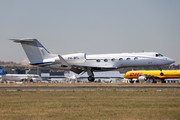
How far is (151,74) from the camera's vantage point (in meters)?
67.0

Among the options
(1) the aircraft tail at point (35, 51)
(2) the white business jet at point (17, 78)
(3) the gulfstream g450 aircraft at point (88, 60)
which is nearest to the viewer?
(3) the gulfstream g450 aircraft at point (88, 60)

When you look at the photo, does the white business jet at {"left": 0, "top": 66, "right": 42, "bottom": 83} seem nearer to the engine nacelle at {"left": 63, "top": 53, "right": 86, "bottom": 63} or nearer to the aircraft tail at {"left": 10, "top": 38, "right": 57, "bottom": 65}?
the aircraft tail at {"left": 10, "top": 38, "right": 57, "bottom": 65}

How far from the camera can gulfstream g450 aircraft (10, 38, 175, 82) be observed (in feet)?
138

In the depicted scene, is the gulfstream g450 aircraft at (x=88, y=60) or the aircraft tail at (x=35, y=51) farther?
the aircraft tail at (x=35, y=51)

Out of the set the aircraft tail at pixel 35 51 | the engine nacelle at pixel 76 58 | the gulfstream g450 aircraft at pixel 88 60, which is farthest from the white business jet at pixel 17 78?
the engine nacelle at pixel 76 58

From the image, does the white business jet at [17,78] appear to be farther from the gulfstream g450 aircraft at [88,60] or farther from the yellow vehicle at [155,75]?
the gulfstream g450 aircraft at [88,60]

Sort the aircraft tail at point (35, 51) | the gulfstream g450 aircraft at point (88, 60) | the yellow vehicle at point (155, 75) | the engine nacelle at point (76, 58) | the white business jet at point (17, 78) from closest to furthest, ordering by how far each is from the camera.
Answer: the gulfstream g450 aircraft at point (88, 60)
the engine nacelle at point (76, 58)
the aircraft tail at point (35, 51)
the yellow vehicle at point (155, 75)
the white business jet at point (17, 78)

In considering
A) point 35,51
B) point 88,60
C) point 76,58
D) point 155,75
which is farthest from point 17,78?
point 88,60

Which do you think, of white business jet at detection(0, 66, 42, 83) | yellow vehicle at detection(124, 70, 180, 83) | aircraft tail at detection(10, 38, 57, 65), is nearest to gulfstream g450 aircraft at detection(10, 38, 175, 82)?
aircraft tail at detection(10, 38, 57, 65)

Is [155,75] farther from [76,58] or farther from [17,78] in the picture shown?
[17,78]

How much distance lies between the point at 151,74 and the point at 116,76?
198 feet

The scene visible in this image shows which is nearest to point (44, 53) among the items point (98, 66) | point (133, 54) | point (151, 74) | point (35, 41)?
point (35, 41)

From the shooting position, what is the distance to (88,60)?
43.5 m

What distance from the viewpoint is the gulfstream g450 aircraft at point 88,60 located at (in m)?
41.9
